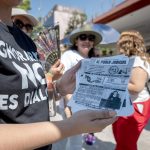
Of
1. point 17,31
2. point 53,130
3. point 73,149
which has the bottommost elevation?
point 73,149

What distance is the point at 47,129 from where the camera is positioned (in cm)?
81

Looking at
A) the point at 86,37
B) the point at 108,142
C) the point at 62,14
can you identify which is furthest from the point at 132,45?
the point at 62,14

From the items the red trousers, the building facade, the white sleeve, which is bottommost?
the red trousers

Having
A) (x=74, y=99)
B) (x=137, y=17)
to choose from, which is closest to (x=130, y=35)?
(x=74, y=99)

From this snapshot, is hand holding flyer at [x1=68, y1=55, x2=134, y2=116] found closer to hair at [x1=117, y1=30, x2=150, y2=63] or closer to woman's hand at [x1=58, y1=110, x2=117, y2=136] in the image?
woman's hand at [x1=58, y1=110, x2=117, y2=136]

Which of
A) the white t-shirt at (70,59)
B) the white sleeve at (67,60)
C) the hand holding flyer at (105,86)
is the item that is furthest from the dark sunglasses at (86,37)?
the hand holding flyer at (105,86)

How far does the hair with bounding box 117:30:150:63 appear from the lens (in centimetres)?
296

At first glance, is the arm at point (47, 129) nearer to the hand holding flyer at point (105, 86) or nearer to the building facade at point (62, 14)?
the hand holding flyer at point (105, 86)

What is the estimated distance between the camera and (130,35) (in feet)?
10.1

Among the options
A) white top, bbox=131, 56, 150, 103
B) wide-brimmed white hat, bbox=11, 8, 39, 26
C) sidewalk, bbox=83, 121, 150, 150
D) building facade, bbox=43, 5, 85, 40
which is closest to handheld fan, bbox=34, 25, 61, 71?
white top, bbox=131, 56, 150, 103

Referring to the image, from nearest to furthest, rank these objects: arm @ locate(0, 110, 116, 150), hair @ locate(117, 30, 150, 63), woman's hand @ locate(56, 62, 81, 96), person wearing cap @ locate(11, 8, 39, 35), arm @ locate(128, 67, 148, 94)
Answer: arm @ locate(0, 110, 116, 150) < woman's hand @ locate(56, 62, 81, 96) < arm @ locate(128, 67, 148, 94) < hair @ locate(117, 30, 150, 63) < person wearing cap @ locate(11, 8, 39, 35)

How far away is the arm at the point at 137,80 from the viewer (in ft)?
8.63

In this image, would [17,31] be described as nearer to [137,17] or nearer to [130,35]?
[130,35]

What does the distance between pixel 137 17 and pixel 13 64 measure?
10.5 meters
